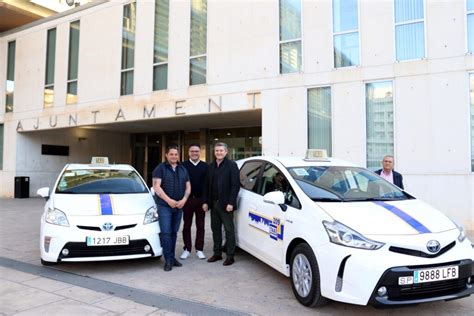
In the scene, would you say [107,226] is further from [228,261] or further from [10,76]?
[10,76]

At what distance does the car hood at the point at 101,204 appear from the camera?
5148 millimetres

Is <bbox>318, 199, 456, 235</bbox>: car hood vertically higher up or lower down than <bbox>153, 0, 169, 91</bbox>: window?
lower down

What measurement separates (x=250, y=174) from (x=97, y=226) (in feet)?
7.06

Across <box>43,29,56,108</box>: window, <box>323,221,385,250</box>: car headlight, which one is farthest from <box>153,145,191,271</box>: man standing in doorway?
<box>43,29,56,108</box>: window

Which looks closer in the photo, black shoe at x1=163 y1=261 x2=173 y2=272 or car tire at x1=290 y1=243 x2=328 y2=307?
car tire at x1=290 y1=243 x2=328 y2=307

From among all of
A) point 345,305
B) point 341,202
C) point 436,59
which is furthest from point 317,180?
point 436,59

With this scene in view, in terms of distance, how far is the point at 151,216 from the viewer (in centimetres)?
542

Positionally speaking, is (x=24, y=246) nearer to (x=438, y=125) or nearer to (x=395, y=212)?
(x=395, y=212)

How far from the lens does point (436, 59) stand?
8.66 m

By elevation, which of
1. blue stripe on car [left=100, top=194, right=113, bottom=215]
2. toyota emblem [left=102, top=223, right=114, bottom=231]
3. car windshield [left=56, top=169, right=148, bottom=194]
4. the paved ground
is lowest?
the paved ground

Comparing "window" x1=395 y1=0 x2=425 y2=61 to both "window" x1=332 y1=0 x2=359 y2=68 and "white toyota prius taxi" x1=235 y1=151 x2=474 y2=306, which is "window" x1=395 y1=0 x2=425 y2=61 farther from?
"white toyota prius taxi" x1=235 y1=151 x2=474 y2=306

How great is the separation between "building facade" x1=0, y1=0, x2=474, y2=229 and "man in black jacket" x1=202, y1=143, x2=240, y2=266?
4777 millimetres

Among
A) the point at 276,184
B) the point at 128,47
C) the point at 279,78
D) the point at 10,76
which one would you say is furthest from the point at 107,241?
the point at 10,76

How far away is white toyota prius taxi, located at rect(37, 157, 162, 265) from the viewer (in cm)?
490
